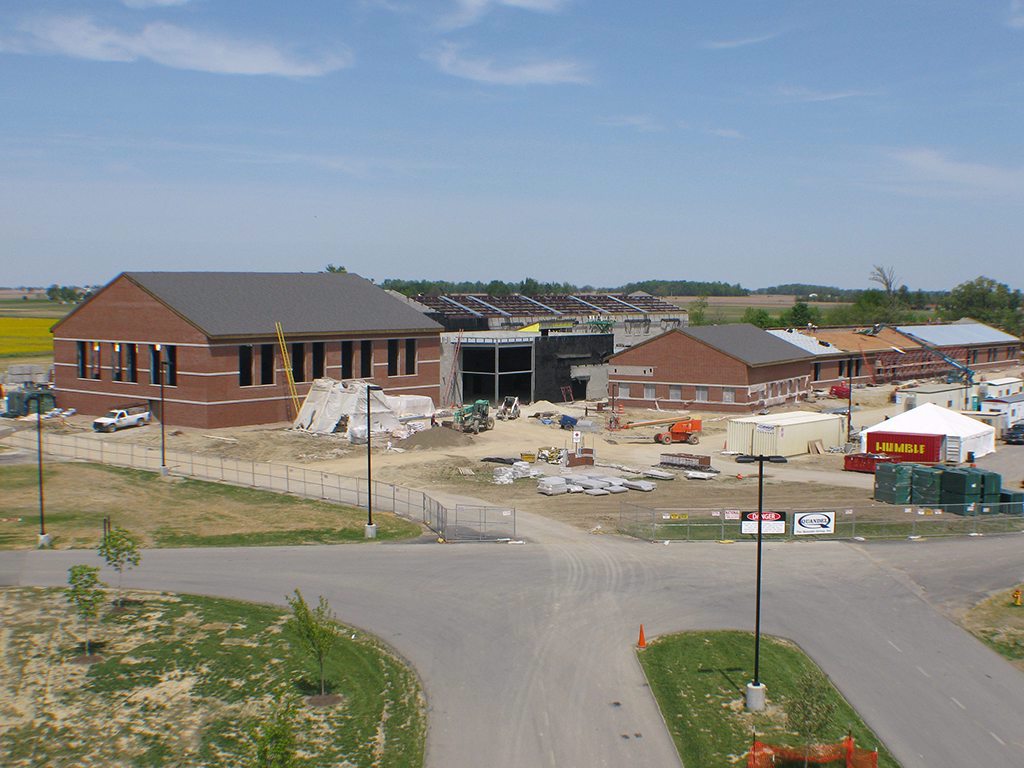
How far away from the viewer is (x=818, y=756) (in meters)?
22.2

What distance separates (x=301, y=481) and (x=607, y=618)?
25.4m

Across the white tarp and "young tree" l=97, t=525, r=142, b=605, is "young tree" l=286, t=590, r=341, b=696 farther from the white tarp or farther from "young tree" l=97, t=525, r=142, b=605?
the white tarp

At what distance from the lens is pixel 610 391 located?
282 ft

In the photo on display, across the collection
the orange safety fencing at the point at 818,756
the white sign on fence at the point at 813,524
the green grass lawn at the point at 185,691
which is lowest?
the orange safety fencing at the point at 818,756

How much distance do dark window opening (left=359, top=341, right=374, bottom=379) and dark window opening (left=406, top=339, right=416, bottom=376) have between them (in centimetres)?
403

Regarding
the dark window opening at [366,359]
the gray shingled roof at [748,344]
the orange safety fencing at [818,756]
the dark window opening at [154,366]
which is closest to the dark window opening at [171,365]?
the dark window opening at [154,366]

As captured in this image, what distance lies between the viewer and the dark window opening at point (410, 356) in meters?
79.3

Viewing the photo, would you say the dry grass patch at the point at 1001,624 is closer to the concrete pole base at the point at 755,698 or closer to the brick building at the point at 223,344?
the concrete pole base at the point at 755,698

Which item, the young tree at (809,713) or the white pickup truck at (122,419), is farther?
the white pickup truck at (122,419)

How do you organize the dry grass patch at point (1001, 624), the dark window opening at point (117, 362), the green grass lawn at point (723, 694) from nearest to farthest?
the green grass lawn at point (723, 694) < the dry grass patch at point (1001, 624) < the dark window opening at point (117, 362)

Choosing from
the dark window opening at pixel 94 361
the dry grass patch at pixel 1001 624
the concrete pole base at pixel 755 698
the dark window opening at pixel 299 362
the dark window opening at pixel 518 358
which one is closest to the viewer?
the concrete pole base at pixel 755 698

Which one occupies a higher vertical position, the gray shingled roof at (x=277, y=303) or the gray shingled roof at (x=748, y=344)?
the gray shingled roof at (x=277, y=303)

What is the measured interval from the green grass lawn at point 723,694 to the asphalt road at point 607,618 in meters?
0.54

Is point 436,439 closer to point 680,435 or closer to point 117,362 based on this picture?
point 680,435
